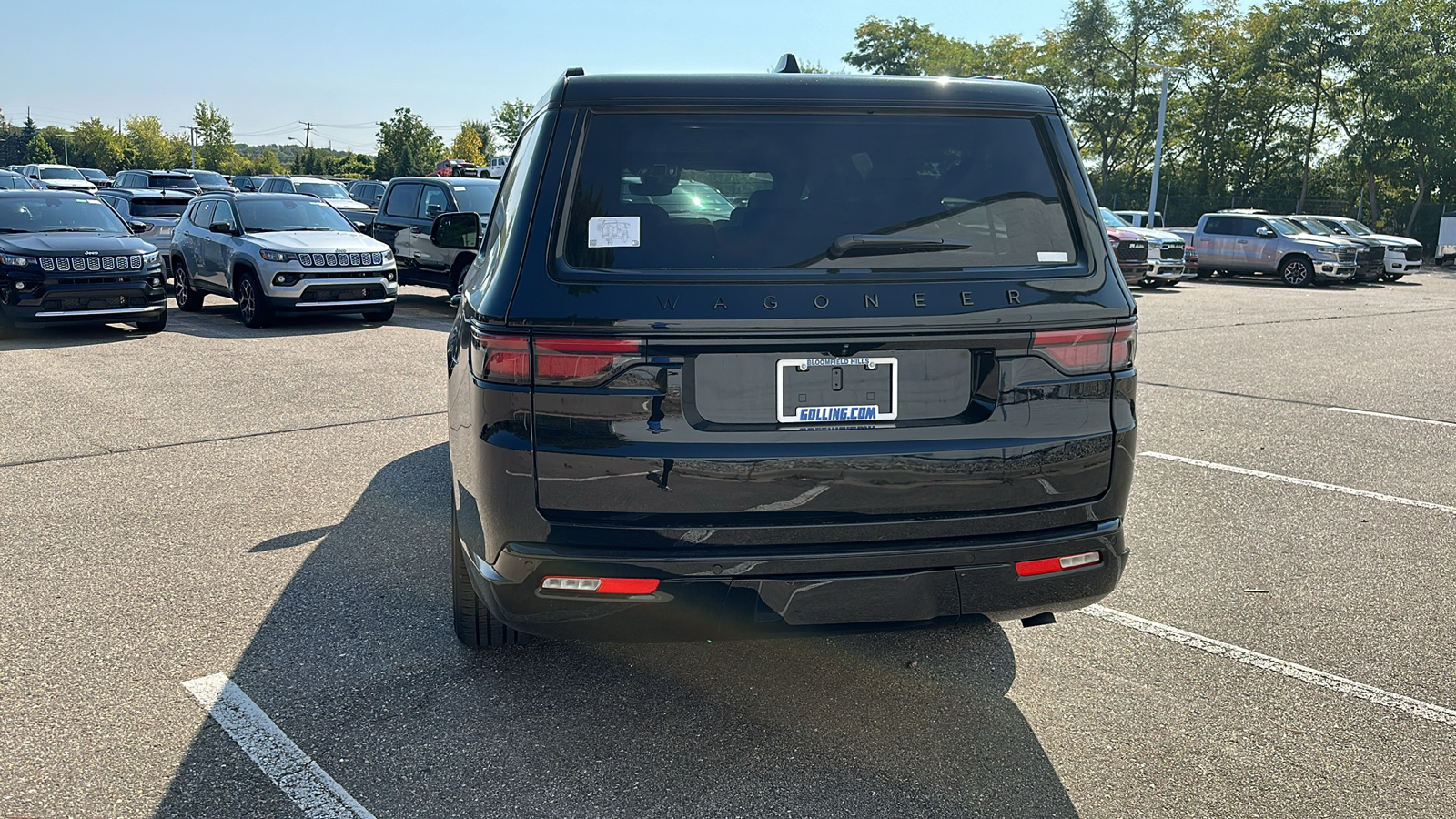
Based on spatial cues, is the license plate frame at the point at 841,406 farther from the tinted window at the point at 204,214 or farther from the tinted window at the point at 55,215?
the tinted window at the point at 204,214

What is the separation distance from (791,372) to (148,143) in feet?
403

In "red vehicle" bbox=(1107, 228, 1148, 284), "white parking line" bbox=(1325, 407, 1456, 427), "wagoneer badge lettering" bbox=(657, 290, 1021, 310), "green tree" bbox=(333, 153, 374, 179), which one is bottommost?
"white parking line" bbox=(1325, 407, 1456, 427)

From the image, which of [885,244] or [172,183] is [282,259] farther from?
[172,183]

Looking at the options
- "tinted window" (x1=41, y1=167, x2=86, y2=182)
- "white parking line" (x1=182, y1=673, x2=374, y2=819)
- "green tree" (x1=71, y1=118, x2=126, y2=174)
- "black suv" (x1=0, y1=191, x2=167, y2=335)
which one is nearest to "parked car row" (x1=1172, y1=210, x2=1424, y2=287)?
"black suv" (x1=0, y1=191, x2=167, y2=335)

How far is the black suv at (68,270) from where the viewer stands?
1180 centimetres

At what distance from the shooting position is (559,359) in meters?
2.77

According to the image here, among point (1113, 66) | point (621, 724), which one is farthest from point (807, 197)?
point (1113, 66)

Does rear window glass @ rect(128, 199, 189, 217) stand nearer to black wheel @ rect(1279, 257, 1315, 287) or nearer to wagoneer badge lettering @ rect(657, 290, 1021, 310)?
wagoneer badge lettering @ rect(657, 290, 1021, 310)

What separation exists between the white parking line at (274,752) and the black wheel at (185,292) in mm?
13103

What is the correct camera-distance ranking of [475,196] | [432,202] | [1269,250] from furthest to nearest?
[1269,250] < [432,202] < [475,196]

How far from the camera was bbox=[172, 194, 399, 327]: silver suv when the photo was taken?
1315 centimetres

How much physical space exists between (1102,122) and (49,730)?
2226 inches

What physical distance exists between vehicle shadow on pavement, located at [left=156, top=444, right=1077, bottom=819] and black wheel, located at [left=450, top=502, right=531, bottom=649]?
8 cm

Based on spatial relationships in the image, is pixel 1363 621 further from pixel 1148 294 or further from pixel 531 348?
pixel 1148 294
